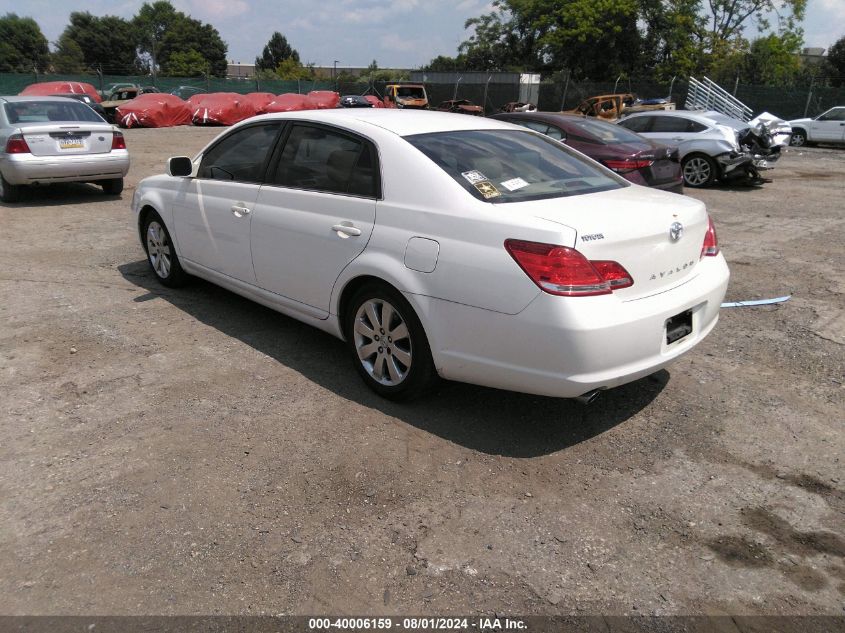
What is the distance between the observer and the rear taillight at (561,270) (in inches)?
125

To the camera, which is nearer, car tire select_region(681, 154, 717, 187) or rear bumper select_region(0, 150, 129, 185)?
rear bumper select_region(0, 150, 129, 185)

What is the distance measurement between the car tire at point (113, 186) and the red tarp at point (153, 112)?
17054 millimetres

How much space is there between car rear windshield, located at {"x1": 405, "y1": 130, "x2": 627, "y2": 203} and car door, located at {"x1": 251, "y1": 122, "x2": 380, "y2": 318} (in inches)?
17.6

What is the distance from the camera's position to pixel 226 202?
499 centimetres

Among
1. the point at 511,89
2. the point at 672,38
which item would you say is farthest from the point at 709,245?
the point at 672,38

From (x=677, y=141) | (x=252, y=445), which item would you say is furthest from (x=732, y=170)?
(x=252, y=445)

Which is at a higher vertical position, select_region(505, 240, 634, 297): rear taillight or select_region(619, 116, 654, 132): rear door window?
select_region(619, 116, 654, 132): rear door window

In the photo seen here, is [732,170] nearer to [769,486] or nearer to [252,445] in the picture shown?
[769,486]

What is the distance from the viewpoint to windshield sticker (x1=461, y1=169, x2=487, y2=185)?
371 cm

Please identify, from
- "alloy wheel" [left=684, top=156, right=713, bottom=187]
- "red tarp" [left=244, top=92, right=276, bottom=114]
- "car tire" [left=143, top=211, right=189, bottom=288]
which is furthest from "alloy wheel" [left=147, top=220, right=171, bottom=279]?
"red tarp" [left=244, top=92, right=276, bottom=114]

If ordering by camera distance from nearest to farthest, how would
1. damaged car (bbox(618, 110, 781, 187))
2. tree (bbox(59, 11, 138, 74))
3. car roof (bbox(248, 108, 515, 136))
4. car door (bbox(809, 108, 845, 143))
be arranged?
car roof (bbox(248, 108, 515, 136))
damaged car (bbox(618, 110, 781, 187))
car door (bbox(809, 108, 845, 143))
tree (bbox(59, 11, 138, 74))

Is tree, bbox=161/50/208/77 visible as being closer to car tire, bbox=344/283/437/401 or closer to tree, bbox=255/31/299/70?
tree, bbox=255/31/299/70

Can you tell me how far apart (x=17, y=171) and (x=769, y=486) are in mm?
10172

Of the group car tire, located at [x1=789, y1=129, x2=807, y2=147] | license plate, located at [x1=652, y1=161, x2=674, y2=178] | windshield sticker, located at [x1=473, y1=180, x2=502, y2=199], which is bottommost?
car tire, located at [x1=789, y1=129, x2=807, y2=147]
